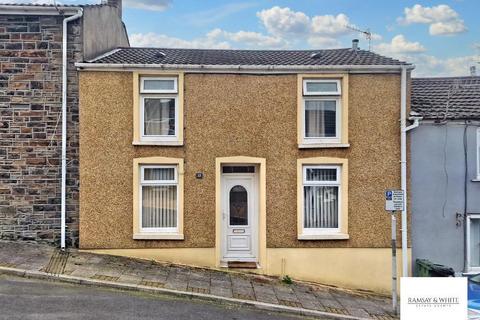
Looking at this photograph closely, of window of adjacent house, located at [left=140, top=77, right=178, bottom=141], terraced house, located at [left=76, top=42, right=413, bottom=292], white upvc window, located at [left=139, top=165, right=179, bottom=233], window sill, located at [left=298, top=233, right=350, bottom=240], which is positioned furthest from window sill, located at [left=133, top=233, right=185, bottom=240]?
window sill, located at [left=298, top=233, right=350, bottom=240]

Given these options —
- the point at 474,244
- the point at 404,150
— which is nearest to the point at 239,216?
the point at 404,150

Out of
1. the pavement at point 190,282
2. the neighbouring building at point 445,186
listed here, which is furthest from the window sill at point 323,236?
the neighbouring building at point 445,186

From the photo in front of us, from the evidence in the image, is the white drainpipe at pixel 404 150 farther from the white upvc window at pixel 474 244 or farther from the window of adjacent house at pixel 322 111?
the white upvc window at pixel 474 244

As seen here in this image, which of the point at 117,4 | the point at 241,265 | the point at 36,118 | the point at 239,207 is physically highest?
the point at 117,4

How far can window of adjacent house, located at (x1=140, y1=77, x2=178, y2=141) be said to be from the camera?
41.2 feet

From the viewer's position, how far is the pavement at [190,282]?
32.3 feet

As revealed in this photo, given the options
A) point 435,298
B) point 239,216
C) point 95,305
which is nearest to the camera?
point 435,298

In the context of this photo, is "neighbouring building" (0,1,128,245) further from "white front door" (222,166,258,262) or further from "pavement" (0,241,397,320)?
"white front door" (222,166,258,262)

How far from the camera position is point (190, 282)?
10750mm

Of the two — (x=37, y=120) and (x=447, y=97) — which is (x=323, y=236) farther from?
(x=37, y=120)

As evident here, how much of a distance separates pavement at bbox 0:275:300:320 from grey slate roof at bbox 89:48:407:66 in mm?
5498

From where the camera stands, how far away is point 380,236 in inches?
504

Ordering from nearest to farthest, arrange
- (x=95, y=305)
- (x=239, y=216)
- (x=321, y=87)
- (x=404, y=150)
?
1. (x=95, y=305)
2. (x=404, y=150)
3. (x=321, y=87)
4. (x=239, y=216)

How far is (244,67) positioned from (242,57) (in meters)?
2.35
